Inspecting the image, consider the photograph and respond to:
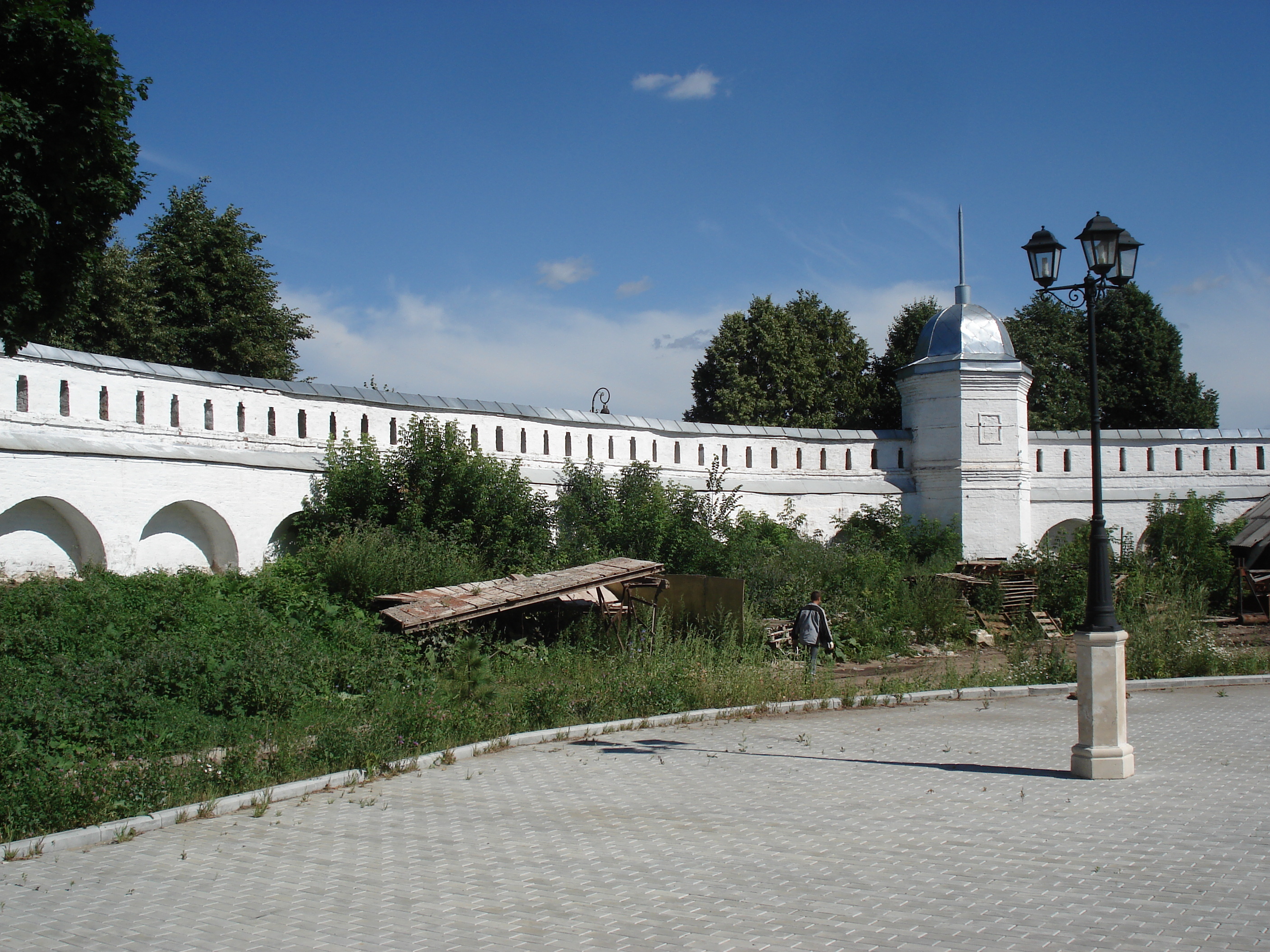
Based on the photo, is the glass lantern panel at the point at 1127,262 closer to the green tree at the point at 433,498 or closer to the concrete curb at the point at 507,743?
the concrete curb at the point at 507,743

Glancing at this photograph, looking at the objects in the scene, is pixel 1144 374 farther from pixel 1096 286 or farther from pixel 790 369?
pixel 1096 286

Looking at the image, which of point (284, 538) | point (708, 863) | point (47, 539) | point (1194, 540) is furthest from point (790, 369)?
point (708, 863)

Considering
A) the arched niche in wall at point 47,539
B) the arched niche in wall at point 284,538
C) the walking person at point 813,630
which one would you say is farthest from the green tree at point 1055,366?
the arched niche in wall at point 47,539

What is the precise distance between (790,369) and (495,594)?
22.6 m

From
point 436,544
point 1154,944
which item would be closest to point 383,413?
point 436,544

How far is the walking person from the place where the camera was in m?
14.6

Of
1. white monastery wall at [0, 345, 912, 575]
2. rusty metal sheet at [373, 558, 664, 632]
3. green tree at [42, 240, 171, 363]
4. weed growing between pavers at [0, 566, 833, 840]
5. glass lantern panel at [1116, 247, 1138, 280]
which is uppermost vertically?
green tree at [42, 240, 171, 363]

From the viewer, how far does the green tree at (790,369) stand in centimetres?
3488

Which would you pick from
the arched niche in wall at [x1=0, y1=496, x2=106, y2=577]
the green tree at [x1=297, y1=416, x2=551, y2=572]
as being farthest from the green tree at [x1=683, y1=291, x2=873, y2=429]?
the arched niche in wall at [x1=0, y1=496, x2=106, y2=577]

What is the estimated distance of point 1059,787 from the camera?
25.4 feet

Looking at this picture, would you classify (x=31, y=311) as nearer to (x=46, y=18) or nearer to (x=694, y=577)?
(x=46, y=18)

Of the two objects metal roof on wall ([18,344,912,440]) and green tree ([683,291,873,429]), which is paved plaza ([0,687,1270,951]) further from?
green tree ([683,291,873,429])

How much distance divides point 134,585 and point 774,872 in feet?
35.4

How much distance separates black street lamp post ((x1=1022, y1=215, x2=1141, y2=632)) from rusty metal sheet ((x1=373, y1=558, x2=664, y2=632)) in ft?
25.9
